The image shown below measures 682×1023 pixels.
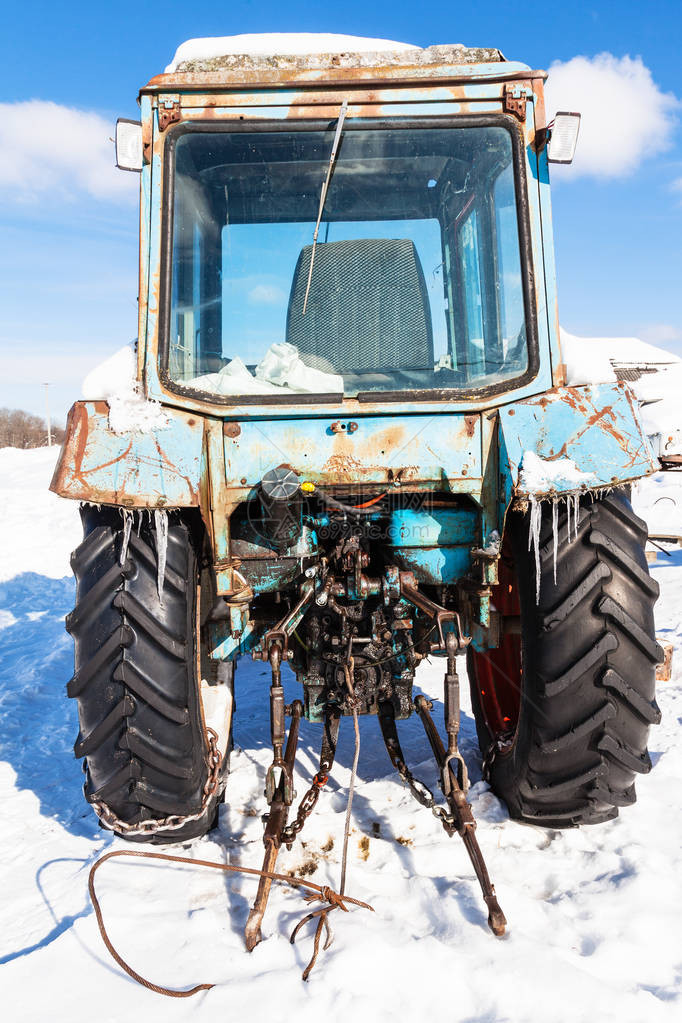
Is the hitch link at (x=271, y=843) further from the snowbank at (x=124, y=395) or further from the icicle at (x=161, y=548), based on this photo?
the snowbank at (x=124, y=395)

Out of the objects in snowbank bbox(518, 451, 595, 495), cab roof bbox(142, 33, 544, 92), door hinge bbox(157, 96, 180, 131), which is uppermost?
cab roof bbox(142, 33, 544, 92)

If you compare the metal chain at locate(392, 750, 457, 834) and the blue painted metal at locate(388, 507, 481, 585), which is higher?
the blue painted metal at locate(388, 507, 481, 585)

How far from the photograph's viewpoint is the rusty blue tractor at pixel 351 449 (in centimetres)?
229

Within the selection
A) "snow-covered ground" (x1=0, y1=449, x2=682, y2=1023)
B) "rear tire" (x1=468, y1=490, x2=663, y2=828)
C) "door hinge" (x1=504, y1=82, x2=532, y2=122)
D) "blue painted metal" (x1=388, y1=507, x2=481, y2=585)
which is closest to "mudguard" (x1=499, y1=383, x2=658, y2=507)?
"rear tire" (x1=468, y1=490, x2=663, y2=828)

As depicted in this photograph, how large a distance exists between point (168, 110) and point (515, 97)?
1144 mm

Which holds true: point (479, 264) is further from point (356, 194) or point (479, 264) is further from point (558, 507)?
point (558, 507)

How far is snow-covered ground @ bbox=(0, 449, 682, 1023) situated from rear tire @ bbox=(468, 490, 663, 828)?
0.84 ft

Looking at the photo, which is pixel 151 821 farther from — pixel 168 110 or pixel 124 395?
pixel 168 110

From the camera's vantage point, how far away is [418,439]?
95.3 inches

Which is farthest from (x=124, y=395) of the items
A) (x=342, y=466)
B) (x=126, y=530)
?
(x=342, y=466)

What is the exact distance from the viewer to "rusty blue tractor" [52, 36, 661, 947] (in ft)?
7.51

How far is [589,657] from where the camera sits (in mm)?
2281

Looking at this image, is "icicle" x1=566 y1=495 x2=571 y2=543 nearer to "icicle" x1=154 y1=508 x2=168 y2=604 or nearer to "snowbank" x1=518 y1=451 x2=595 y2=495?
"snowbank" x1=518 y1=451 x2=595 y2=495

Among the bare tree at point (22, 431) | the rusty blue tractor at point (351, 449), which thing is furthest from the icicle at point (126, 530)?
the bare tree at point (22, 431)
